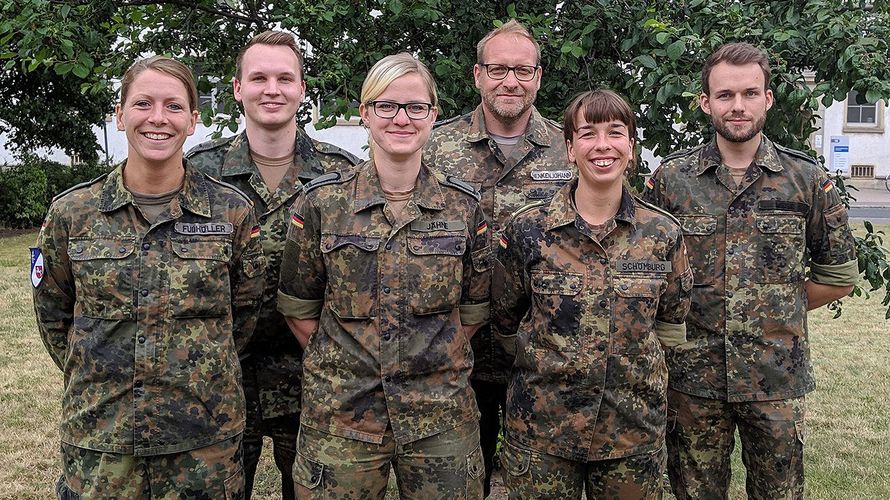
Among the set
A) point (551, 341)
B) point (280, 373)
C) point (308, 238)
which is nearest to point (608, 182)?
point (551, 341)

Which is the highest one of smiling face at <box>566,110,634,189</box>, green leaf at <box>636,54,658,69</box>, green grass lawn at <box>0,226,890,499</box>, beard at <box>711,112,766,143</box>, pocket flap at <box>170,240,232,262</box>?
green leaf at <box>636,54,658,69</box>

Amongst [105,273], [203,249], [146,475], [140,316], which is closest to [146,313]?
[140,316]

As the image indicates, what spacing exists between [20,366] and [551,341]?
6.17m

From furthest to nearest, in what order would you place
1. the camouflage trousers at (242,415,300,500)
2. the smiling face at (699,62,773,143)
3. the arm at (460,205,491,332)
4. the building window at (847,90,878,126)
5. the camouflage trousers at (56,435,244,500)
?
the building window at (847,90,878,126) < the camouflage trousers at (242,415,300,500) < the smiling face at (699,62,773,143) < the arm at (460,205,491,332) < the camouflage trousers at (56,435,244,500)

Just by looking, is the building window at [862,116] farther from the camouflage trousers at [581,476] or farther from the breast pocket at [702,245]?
the camouflage trousers at [581,476]

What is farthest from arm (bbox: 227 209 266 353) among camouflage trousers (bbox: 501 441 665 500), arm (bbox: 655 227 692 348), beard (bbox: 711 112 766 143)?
beard (bbox: 711 112 766 143)

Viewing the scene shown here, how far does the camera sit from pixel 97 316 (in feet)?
9.59

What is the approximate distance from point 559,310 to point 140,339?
4.77 feet

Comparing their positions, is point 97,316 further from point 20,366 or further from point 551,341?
point 20,366

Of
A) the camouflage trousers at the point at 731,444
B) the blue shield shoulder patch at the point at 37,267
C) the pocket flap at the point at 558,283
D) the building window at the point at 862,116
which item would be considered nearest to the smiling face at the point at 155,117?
the blue shield shoulder patch at the point at 37,267

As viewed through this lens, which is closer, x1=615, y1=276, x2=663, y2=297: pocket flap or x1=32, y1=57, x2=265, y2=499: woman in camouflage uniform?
x1=32, y1=57, x2=265, y2=499: woman in camouflage uniform

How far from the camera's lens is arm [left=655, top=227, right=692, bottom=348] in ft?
Answer: 10.4

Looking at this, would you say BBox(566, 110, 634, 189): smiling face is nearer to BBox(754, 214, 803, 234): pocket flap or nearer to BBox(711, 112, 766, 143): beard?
BBox(711, 112, 766, 143): beard

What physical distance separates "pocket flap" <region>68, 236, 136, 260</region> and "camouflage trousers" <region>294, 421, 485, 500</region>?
0.89m
